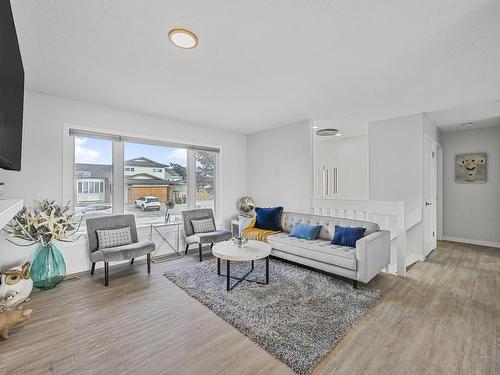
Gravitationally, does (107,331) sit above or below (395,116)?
below

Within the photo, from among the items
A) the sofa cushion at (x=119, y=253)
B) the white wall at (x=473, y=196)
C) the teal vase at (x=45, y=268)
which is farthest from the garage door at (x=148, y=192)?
the white wall at (x=473, y=196)

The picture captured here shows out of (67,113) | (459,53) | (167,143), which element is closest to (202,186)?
(167,143)

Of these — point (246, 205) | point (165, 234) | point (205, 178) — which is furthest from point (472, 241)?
point (165, 234)

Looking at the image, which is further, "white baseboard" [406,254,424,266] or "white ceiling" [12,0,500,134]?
"white baseboard" [406,254,424,266]

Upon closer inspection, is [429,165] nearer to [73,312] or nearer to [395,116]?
[395,116]

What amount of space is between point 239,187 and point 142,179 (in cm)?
212

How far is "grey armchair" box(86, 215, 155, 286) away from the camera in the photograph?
9.57 ft

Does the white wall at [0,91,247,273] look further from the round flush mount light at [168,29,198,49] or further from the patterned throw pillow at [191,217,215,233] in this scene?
the round flush mount light at [168,29,198,49]

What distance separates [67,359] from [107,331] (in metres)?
0.33

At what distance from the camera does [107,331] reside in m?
2.02

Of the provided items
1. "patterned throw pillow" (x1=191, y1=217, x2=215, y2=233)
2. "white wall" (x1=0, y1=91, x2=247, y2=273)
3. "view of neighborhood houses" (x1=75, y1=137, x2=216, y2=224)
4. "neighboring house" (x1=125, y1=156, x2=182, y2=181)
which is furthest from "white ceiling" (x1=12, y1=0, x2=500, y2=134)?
"patterned throw pillow" (x1=191, y1=217, x2=215, y2=233)

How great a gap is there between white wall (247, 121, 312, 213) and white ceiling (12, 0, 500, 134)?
1.03 metres

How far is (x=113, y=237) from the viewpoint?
3.27 meters

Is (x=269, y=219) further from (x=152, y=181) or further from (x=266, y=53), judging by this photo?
(x=266, y=53)
